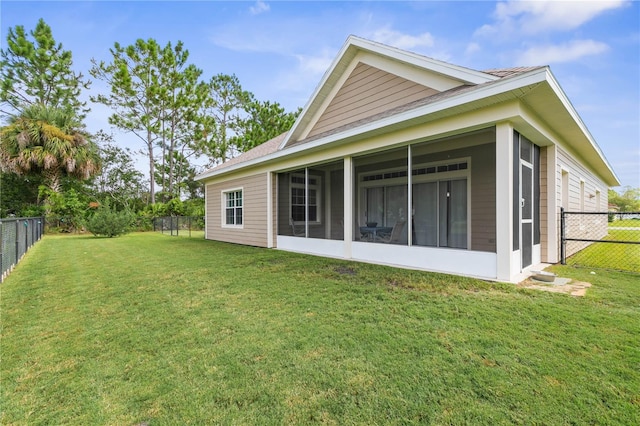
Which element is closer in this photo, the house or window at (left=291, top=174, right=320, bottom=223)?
the house

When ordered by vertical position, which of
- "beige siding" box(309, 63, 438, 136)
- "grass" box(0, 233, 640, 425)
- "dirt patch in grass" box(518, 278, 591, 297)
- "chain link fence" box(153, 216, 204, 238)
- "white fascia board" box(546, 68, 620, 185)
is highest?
"beige siding" box(309, 63, 438, 136)

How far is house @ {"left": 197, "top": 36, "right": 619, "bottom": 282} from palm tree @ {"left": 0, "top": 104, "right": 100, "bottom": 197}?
11.7 meters

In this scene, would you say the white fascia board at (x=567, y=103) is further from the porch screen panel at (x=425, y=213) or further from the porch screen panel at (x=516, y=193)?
the porch screen panel at (x=425, y=213)

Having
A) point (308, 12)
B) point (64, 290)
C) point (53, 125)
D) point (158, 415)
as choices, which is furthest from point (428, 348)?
point (53, 125)

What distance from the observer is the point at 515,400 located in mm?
1851

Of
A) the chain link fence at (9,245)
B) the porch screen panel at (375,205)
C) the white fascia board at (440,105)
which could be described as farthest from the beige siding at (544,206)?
the chain link fence at (9,245)

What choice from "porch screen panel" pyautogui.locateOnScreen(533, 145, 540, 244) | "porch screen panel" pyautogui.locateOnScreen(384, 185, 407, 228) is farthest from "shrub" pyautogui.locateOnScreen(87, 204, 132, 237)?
"porch screen panel" pyautogui.locateOnScreen(533, 145, 540, 244)

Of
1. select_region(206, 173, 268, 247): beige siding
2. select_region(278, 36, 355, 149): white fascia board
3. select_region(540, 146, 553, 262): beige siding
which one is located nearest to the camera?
select_region(540, 146, 553, 262): beige siding

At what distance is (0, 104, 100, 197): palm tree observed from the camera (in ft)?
50.8

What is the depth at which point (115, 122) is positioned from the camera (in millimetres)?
21344

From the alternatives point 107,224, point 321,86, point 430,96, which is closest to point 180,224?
point 107,224

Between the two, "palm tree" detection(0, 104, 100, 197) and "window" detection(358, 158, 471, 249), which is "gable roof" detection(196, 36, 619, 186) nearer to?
"window" detection(358, 158, 471, 249)

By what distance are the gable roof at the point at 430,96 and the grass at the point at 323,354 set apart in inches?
108

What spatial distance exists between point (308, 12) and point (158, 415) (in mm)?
10981
